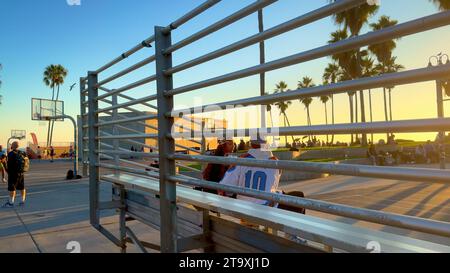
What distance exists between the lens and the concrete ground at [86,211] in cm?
625

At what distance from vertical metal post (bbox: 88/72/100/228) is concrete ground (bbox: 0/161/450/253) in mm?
1629

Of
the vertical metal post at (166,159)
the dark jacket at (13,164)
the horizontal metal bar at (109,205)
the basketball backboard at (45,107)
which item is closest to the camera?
the vertical metal post at (166,159)

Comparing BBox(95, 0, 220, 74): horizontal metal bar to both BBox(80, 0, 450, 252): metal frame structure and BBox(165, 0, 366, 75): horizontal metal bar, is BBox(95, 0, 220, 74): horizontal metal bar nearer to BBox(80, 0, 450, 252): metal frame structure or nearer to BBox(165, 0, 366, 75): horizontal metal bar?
BBox(80, 0, 450, 252): metal frame structure

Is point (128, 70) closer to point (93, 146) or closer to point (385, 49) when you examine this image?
point (93, 146)

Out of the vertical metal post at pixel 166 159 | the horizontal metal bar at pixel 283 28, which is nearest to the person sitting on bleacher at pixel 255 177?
the vertical metal post at pixel 166 159

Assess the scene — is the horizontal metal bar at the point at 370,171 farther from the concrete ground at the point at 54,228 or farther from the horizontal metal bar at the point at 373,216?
the concrete ground at the point at 54,228

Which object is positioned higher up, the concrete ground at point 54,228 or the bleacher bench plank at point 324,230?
the bleacher bench plank at point 324,230

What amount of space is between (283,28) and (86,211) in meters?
8.57

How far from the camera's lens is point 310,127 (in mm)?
1616

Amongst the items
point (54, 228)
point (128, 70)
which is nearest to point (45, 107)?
point (54, 228)

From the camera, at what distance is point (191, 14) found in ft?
7.72

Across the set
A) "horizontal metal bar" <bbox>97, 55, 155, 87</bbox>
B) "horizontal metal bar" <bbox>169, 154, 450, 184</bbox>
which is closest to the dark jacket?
"horizontal metal bar" <bbox>97, 55, 155, 87</bbox>

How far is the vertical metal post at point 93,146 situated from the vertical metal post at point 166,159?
6.33 ft
